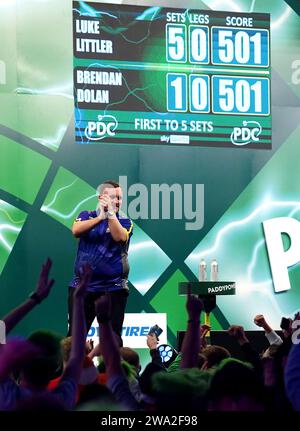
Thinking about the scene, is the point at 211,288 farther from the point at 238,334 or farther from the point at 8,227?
the point at 238,334

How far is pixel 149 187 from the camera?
17.5 feet

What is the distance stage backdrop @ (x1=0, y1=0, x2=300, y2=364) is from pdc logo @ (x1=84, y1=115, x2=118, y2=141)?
6cm

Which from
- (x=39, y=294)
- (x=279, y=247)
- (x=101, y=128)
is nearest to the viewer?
(x=39, y=294)

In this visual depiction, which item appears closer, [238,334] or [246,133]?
[238,334]

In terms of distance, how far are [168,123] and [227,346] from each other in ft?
4.67

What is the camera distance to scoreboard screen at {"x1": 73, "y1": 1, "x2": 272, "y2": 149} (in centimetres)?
529

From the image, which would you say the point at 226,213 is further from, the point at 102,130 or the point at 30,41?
the point at 30,41

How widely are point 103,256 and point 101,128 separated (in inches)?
40.9

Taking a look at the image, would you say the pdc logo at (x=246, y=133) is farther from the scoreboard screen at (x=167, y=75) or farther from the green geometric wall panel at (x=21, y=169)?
the green geometric wall panel at (x=21, y=169)

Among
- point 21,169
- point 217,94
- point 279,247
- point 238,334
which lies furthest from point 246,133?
point 238,334

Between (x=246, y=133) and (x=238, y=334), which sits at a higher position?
(x=246, y=133)

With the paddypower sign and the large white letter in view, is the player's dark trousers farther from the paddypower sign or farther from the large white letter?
the large white letter

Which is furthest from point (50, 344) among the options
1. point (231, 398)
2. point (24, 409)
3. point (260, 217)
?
point (260, 217)

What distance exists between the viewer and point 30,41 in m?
5.24
